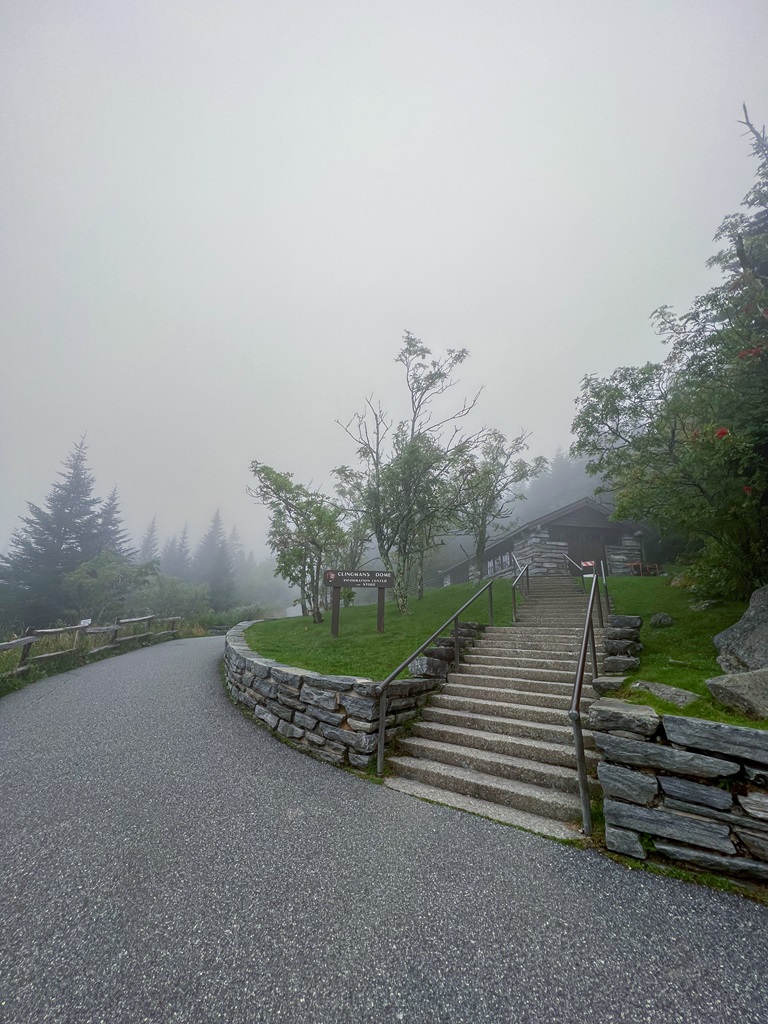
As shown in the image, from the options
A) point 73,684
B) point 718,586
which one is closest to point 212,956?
point 73,684

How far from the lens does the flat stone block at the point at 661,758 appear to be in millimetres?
3070

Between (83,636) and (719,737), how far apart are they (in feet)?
45.4

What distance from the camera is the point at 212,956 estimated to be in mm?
2295

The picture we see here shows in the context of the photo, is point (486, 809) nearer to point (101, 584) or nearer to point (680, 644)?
point (680, 644)

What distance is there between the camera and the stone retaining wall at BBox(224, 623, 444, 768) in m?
4.88

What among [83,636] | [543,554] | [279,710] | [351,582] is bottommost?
[279,710]

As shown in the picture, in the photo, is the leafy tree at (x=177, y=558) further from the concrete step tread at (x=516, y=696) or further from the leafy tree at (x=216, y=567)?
the concrete step tread at (x=516, y=696)

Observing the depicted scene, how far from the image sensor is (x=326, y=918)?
102 inches

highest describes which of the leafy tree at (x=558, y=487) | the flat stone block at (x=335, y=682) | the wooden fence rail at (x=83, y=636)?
the leafy tree at (x=558, y=487)

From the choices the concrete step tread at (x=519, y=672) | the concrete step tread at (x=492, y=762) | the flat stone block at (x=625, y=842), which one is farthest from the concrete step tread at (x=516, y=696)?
the flat stone block at (x=625, y=842)

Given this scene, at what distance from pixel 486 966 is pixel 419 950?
39 cm

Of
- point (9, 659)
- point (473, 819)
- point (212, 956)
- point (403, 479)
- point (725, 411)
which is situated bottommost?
point (473, 819)

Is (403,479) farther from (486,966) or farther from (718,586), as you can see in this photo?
(486,966)

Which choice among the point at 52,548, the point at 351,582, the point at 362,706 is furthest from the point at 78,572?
the point at 362,706
